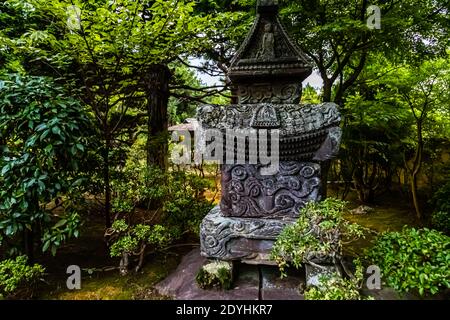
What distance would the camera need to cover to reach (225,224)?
3.74m

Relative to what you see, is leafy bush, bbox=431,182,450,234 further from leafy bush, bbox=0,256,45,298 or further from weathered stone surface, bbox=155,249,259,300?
leafy bush, bbox=0,256,45,298

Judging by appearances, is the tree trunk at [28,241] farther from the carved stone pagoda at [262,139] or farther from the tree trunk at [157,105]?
the tree trunk at [157,105]

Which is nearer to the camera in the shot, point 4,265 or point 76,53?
point 4,265

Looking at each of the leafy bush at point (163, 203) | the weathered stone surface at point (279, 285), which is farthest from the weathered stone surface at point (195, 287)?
Result: the leafy bush at point (163, 203)

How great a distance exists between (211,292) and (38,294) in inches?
90.0

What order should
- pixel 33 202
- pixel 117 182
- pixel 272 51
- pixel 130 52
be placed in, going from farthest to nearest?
pixel 117 182 → pixel 130 52 → pixel 272 51 → pixel 33 202

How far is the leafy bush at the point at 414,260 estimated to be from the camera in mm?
2588

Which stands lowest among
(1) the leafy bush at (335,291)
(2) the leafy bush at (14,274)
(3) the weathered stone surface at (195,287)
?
(3) the weathered stone surface at (195,287)

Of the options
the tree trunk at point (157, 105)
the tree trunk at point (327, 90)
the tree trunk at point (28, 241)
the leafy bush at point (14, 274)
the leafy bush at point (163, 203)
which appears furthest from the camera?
the tree trunk at point (157, 105)

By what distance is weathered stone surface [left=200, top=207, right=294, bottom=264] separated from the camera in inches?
143

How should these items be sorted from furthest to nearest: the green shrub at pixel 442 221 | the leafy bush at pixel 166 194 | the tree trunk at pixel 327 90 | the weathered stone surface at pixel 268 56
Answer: the tree trunk at pixel 327 90
the green shrub at pixel 442 221
the leafy bush at pixel 166 194
the weathered stone surface at pixel 268 56

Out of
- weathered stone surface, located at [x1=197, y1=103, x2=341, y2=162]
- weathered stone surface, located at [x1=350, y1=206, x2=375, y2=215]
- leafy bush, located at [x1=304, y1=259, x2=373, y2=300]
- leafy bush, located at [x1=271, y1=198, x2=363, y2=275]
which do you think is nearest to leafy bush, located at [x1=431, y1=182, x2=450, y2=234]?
weathered stone surface, located at [x1=350, y1=206, x2=375, y2=215]

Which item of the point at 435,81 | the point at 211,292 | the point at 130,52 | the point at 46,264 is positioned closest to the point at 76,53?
the point at 130,52
